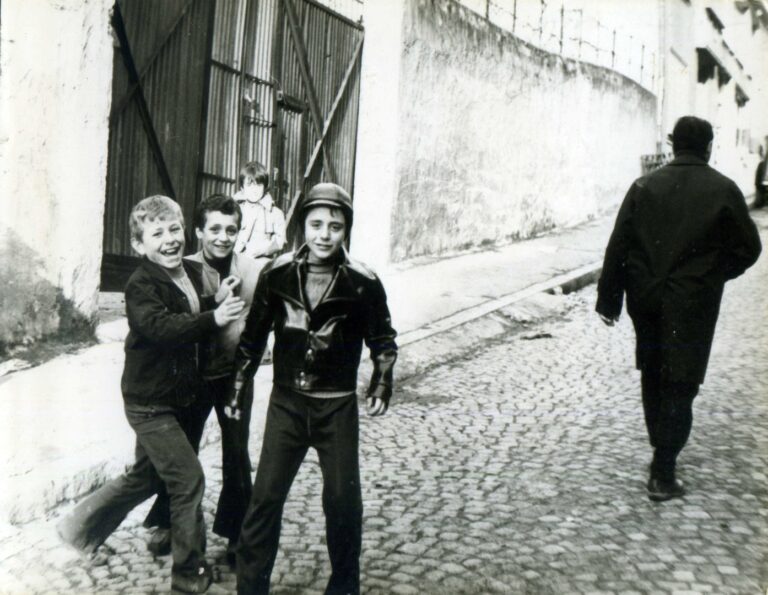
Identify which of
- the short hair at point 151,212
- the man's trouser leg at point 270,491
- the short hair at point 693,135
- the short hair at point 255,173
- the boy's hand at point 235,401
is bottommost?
the man's trouser leg at point 270,491

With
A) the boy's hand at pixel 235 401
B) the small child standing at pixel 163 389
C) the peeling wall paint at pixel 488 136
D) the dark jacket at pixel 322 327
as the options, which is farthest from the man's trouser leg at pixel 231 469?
the peeling wall paint at pixel 488 136

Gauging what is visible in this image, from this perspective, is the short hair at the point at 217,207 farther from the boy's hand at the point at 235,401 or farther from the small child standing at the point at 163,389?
the boy's hand at the point at 235,401

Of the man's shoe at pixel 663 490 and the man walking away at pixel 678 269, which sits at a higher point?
the man walking away at pixel 678 269

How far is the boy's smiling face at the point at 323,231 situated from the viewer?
2895mm

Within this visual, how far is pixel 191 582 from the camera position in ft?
9.85

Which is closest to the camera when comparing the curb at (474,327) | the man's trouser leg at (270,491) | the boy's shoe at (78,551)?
the man's trouser leg at (270,491)

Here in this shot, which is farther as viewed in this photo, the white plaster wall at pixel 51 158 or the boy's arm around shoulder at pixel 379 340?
the white plaster wall at pixel 51 158

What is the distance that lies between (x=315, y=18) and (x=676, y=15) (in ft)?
48.1

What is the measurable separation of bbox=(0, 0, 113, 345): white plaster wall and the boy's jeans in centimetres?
193

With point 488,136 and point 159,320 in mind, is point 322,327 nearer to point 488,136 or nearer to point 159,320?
point 159,320

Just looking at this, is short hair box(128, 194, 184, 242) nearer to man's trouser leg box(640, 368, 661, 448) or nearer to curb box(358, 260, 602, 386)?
man's trouser leg box(640, 368, 661, 448)

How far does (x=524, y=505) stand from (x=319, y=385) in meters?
1.52

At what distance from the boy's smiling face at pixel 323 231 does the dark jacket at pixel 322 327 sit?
58mm

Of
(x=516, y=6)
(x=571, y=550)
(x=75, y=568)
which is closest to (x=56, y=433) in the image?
(x=75, y=568)
